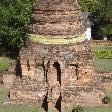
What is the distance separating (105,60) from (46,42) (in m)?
10.7

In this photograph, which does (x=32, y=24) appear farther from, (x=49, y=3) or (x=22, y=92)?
(x=22, y=92)

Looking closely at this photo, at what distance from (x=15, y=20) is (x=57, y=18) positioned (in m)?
9.01

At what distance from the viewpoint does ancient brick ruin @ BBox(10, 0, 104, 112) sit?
69.0 ft

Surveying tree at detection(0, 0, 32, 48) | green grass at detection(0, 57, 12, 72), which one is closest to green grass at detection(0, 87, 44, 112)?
green grass at detection(0, 57, 12, 72)

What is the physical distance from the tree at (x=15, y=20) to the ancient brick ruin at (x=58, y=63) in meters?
7.52

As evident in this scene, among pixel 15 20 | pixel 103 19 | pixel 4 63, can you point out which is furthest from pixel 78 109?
pixel 103 19

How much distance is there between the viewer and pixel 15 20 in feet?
97.0

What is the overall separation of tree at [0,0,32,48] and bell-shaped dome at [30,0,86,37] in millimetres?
7382

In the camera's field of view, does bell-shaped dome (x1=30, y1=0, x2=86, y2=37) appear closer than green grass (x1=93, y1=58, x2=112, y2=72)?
Yes

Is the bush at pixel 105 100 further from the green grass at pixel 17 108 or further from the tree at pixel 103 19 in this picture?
the tree at pixel 103 19

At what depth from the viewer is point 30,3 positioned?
30.5 metres

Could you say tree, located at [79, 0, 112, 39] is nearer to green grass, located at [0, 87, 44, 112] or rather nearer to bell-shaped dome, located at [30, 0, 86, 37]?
bell-shaped dome, located at [30, 0, 86, 37]

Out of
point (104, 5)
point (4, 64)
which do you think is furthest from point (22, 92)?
point (104, 5)

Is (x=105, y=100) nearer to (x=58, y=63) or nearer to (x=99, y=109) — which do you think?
(x=99, y=109)
